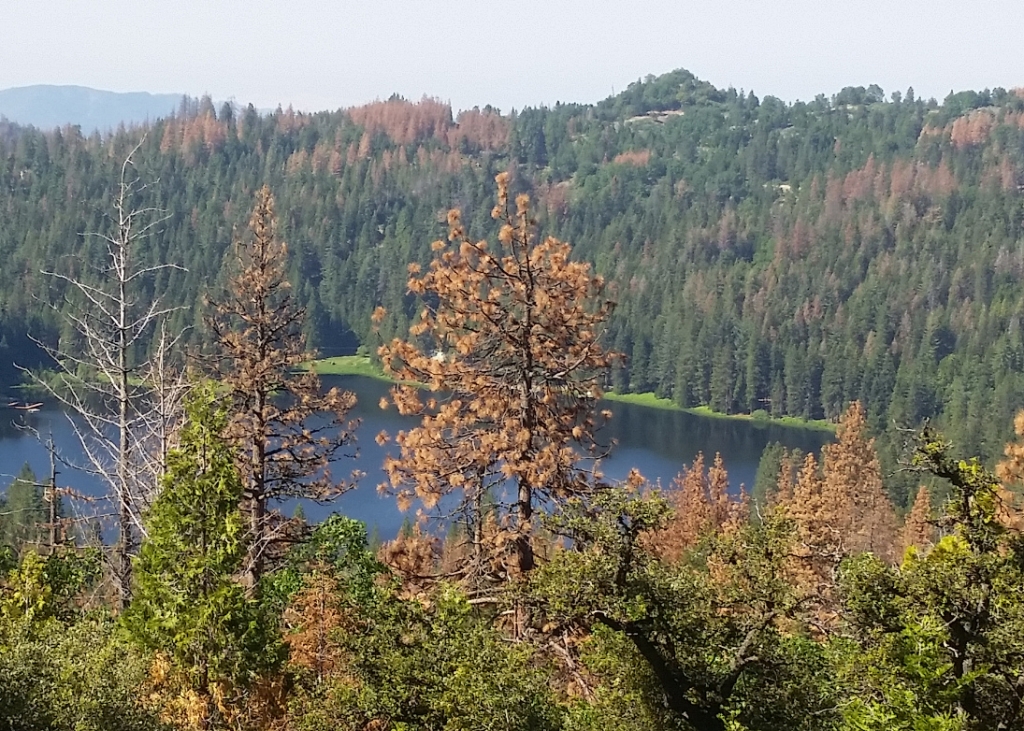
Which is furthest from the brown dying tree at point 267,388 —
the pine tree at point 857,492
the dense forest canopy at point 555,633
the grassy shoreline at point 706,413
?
the grassy shoreline at point 706,413

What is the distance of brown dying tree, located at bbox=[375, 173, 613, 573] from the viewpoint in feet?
59.8

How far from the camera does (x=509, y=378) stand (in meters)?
18.7

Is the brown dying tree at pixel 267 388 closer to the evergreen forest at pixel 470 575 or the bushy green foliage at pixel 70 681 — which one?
the evergreen forest at pixel 470 575

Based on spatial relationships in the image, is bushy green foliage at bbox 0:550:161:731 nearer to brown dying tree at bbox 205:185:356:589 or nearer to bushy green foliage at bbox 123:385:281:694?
bushy green foliage at bbox 123:385:281:694

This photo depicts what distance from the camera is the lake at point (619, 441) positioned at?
8562 cm

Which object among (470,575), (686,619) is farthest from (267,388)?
(686,619)

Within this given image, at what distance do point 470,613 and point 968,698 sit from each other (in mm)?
5262

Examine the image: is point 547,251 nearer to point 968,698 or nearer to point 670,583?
point 670,583

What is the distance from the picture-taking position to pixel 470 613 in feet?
39.2

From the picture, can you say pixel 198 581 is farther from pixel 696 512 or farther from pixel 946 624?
pixel 696 512

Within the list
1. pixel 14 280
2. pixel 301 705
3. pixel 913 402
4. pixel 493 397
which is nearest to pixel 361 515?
pixel 493 397

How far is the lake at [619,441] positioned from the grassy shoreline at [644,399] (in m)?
2.17

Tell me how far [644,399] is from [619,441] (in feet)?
229

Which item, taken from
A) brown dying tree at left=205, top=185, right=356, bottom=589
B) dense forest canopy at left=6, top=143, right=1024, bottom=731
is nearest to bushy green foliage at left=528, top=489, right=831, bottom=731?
dense forest canopy at left=6, top=143, right=1024, bottom=731
